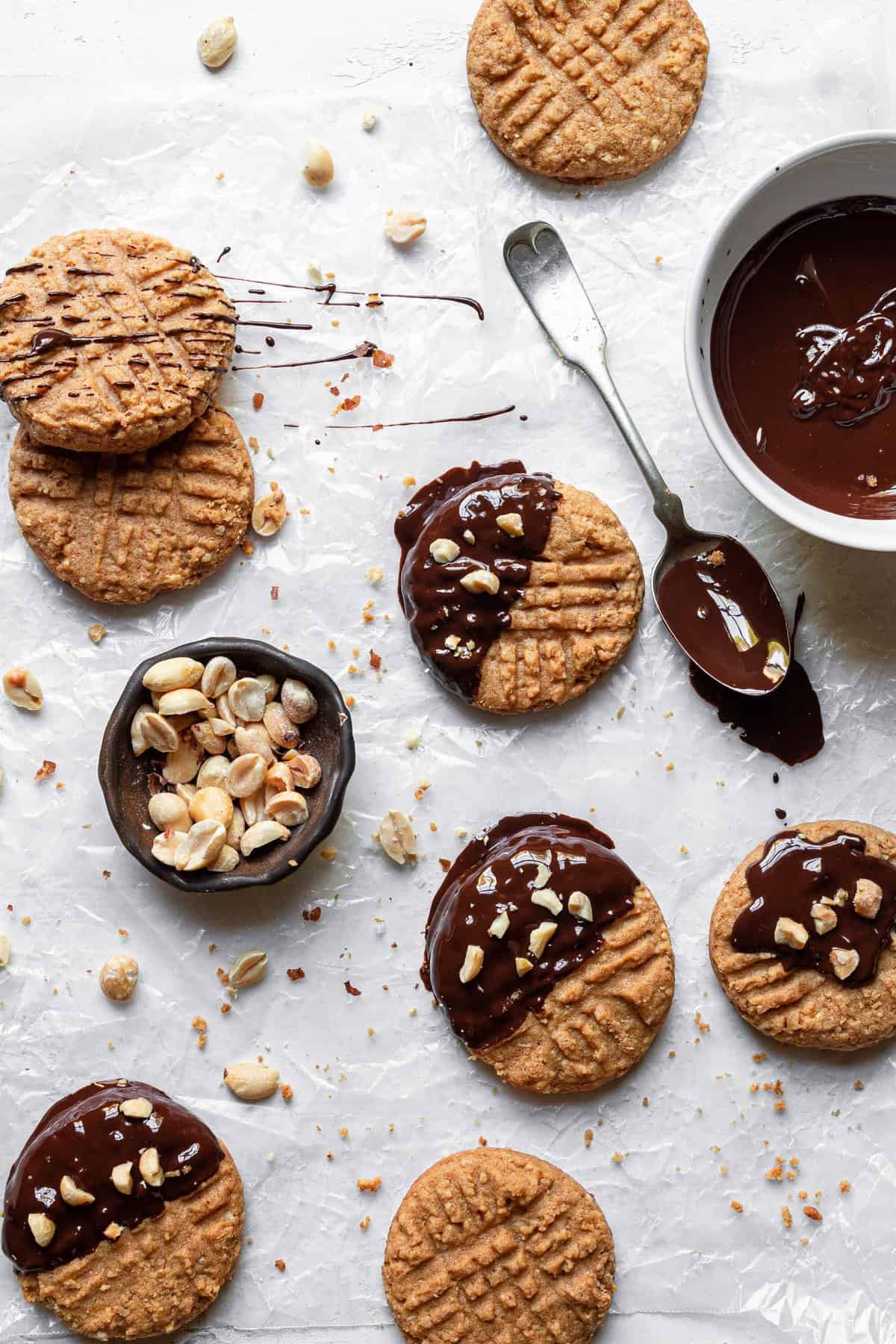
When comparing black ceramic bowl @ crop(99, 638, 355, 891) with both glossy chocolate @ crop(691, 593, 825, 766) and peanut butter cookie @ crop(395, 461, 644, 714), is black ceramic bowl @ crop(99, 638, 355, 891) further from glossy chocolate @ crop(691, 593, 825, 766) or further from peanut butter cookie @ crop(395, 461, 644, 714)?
glossy chocolate @ crop(691, 593, 825, 766)

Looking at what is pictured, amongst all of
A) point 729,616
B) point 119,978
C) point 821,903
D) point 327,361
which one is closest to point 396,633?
point 327,361

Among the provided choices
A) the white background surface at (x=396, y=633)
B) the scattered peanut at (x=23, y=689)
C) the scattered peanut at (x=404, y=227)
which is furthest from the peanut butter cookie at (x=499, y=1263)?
the scattered peanut at (x=404, y=227)

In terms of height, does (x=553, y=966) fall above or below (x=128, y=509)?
below

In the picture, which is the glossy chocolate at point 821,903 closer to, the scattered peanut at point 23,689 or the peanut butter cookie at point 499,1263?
the peanut butter cookie at point 499,1263

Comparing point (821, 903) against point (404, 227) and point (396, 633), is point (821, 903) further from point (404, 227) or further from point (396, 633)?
point (404, 227)

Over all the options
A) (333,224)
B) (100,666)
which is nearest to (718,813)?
(100,666)

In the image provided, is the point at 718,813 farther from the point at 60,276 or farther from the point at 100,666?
the point at 60,276
